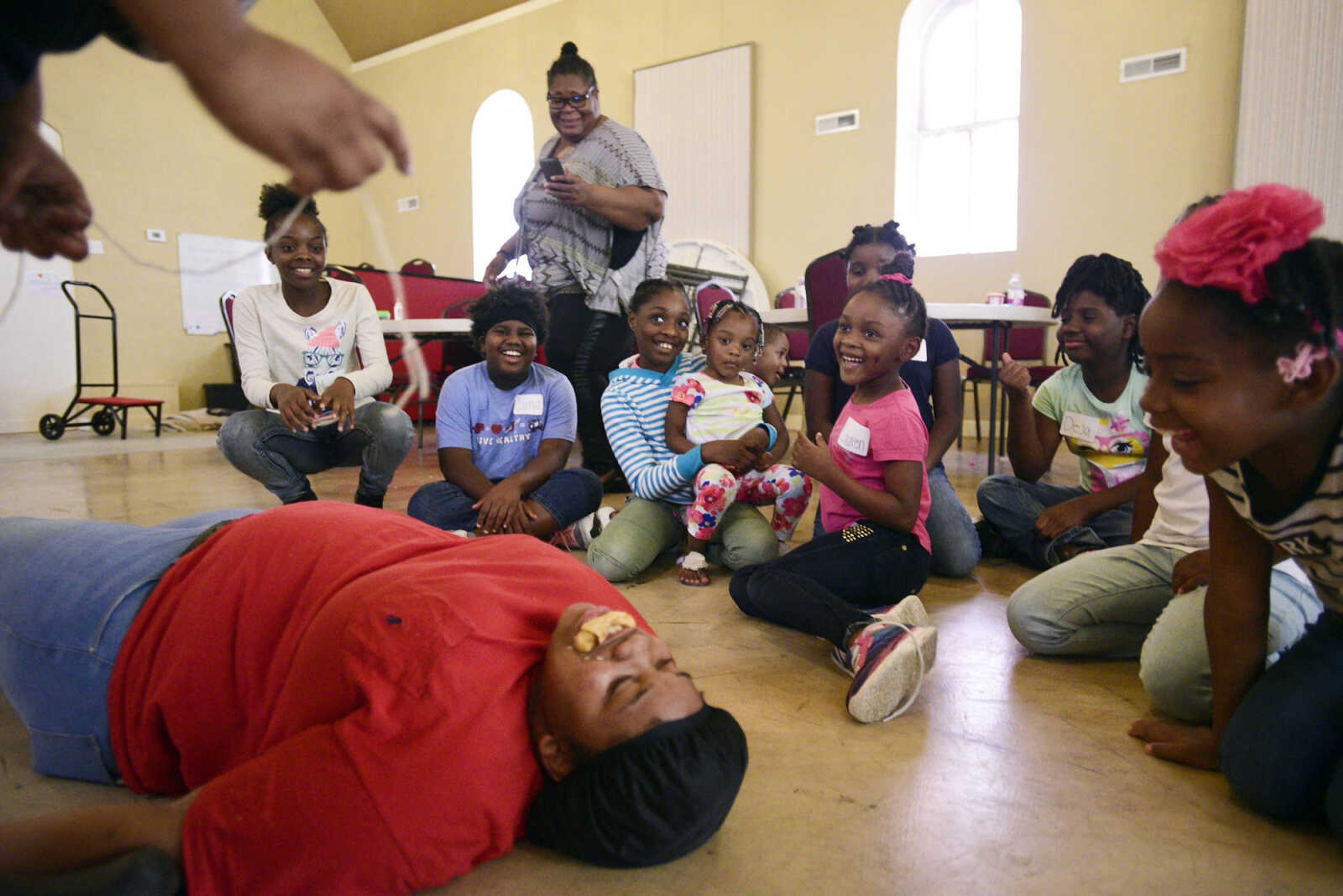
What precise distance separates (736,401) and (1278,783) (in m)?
1.59

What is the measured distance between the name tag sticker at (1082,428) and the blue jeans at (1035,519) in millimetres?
164

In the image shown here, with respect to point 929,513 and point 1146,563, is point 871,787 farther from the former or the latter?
point 929,513

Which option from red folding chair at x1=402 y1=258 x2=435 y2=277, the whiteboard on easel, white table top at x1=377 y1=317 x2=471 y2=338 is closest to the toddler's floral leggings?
white table top at x1=377 y1=317 x2=471 y2=338

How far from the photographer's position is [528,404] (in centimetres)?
246

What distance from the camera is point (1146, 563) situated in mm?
1520

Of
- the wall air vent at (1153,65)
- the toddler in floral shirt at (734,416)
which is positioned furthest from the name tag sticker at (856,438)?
the wall air vent at (1153,65)

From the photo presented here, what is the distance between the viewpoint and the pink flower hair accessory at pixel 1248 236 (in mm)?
820

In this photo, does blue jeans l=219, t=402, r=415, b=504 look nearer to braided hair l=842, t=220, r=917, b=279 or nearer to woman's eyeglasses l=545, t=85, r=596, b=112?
woman's eyeglasses l=545, t=85, r=596, b=112

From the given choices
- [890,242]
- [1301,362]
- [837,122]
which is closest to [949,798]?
[1301,362]

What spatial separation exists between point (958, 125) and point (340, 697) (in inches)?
243

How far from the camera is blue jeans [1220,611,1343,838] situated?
0.94 meters

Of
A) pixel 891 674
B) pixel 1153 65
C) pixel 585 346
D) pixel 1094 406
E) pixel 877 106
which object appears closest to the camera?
pixel 891 674

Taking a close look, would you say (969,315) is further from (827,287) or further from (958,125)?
(958,125)

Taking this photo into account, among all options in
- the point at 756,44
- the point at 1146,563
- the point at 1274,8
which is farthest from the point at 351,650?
the point at 756,44
